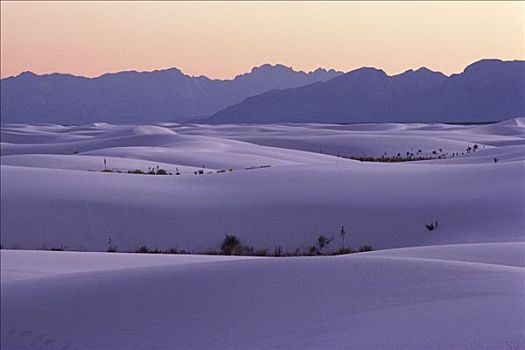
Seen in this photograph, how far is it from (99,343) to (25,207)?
27.8 ft

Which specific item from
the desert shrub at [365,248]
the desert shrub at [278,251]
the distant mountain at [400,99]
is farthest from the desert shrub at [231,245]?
the distant mountain at [400,99]

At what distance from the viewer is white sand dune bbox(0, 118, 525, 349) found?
5.05 m

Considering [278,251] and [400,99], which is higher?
[400,99]

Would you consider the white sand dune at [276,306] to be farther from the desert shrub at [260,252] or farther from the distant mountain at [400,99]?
the distant mountain at [400,99]

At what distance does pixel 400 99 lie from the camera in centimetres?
18138

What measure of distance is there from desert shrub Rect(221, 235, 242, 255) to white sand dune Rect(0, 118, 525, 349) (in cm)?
19

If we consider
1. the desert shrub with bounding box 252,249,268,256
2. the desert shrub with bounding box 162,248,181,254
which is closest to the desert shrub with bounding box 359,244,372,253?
the desert shrub with bounding box 252,249,268,256

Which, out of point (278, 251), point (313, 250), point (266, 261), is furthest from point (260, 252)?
point (266, 261)

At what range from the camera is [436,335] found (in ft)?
15.1

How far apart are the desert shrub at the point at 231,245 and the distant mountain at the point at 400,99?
15204 centimetres

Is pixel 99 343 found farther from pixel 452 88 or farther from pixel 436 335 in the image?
pixel 452 88

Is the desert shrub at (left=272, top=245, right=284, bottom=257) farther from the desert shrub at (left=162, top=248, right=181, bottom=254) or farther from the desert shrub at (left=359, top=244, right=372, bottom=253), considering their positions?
the desert shrub at (left=162, top=248, right=181, bottom=254)

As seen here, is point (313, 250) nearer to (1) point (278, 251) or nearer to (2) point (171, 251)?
(1) point (278, 251)

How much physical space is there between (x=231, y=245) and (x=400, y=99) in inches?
6808
